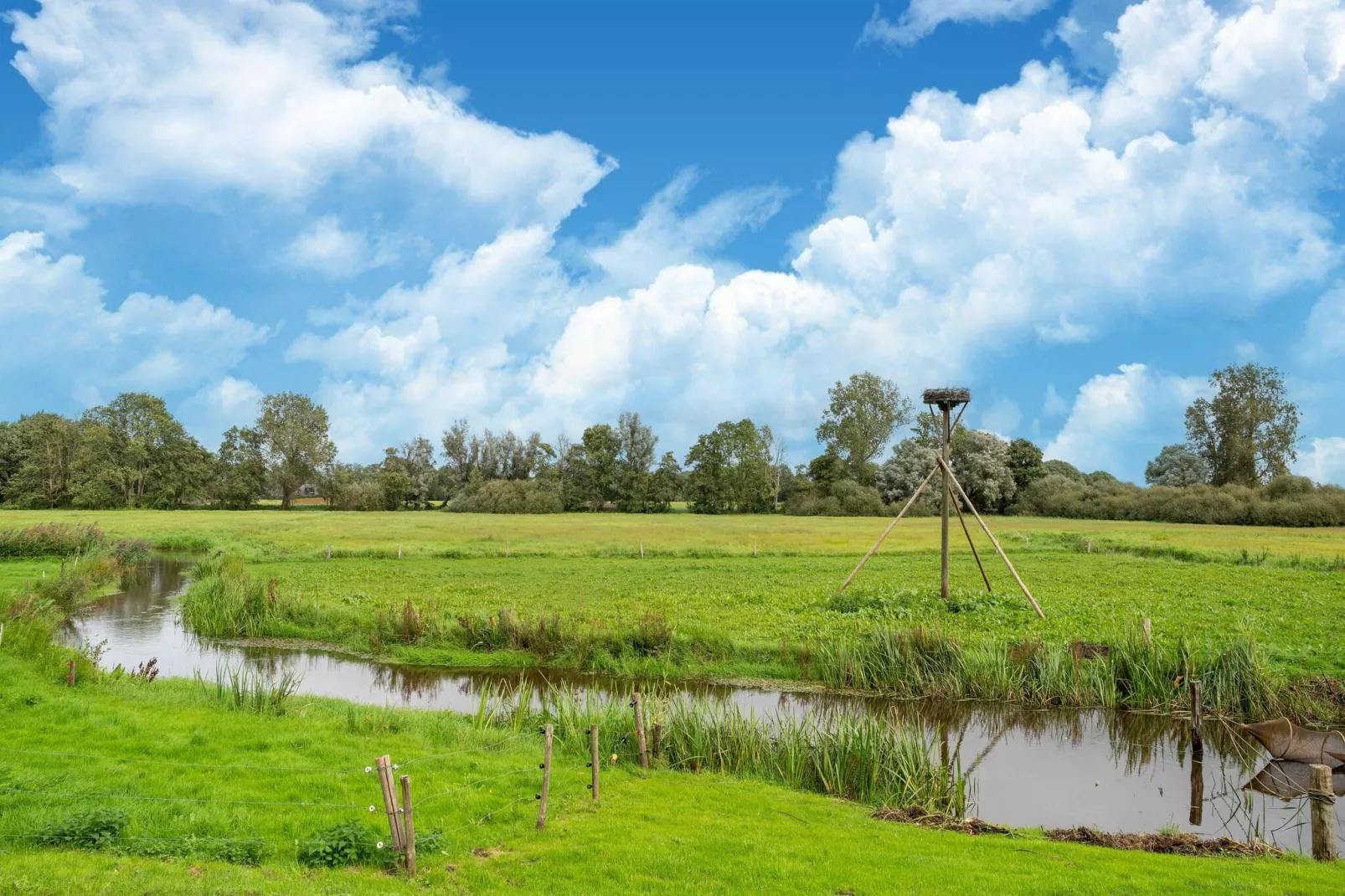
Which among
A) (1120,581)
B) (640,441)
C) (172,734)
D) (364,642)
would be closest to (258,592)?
(364,642)

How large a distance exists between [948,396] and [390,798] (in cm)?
2196

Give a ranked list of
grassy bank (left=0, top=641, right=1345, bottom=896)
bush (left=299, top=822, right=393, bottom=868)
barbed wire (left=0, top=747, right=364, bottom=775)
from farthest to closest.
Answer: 1. barbed wire (left=0, top=747, right=364, bottom=775)
2. bush (left=299, top=822, right=393, bottom=868)
3. grassy bank (left=0, top=641, right=1345, bottom=896)

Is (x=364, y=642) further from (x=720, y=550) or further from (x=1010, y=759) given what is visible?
(x=720, y=550)

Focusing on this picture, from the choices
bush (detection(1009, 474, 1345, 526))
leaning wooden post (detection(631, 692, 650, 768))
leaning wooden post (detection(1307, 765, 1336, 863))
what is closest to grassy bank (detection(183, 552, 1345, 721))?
leaning wooden post (detection(1307, 765, 1336, 863))

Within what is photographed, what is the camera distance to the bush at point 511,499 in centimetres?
11406

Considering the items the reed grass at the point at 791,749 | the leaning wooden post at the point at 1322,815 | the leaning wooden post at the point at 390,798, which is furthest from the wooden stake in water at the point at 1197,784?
the leaning wooden post at the point at 390,798

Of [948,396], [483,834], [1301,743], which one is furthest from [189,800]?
[948,396]

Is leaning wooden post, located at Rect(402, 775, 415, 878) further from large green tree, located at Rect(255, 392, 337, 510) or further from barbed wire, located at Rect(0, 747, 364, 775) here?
large green tree, located at Rect(255, 392, 337, 510)

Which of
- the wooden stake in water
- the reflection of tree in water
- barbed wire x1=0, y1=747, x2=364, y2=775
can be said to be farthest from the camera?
the reflection of tree in water

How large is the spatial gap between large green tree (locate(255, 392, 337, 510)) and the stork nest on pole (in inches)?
4369

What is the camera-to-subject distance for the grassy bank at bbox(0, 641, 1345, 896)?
949 centimetres

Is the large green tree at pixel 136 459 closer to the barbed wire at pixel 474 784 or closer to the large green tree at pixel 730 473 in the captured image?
the large green tree at pixel 730 473

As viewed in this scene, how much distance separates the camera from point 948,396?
87.8 feet

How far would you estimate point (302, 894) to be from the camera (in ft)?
28.2
